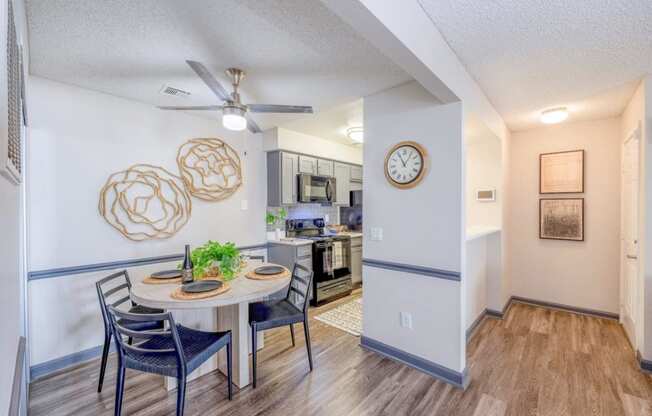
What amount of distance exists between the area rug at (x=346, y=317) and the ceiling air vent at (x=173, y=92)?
2791mm

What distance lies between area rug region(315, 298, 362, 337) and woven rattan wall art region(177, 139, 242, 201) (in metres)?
1.95

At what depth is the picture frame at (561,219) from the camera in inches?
144

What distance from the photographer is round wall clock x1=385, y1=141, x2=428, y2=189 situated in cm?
242

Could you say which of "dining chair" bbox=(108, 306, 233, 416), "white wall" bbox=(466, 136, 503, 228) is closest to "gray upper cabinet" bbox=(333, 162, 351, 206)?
"white wall" bbox=(466, 136, 503, 228)

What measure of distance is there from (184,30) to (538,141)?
427 cm

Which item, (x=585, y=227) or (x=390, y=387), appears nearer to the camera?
(x=390, y=387)

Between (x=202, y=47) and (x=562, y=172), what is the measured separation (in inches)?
169

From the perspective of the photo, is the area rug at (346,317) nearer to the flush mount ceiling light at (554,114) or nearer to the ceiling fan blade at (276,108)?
the ceiling fan blade at (276,108)

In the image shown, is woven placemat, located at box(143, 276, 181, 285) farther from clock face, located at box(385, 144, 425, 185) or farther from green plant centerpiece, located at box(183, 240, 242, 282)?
clock face, located at box(385, 144, 425, 185)

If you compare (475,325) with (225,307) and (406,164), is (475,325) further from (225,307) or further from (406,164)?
(225,307)

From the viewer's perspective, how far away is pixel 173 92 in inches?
106

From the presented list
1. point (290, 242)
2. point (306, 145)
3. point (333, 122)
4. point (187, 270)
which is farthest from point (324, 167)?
point (187, 270)

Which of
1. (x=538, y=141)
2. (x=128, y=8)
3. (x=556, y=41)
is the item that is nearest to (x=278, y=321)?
(x=128, y=8)

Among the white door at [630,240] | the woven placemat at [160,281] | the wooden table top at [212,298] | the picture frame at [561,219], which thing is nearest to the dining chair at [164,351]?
the wooden table top at [212,298]
